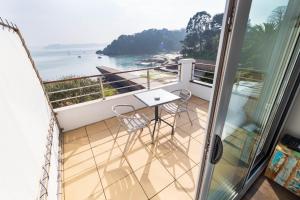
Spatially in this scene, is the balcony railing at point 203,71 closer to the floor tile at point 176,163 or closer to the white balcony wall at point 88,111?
the white balcony wall at point 88,111

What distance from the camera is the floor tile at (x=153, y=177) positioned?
1602 mm

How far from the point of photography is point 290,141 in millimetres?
1529

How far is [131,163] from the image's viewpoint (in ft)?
Answer: 6.40

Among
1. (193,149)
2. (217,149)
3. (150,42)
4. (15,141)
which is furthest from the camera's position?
(150,42)

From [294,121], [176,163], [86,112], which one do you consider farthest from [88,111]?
[294,121]

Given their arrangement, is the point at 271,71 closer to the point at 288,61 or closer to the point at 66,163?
the point at 288,61

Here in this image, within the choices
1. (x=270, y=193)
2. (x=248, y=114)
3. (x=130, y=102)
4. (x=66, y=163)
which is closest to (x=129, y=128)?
(x=66, y=163)

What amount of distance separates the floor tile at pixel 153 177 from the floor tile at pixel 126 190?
0.06m

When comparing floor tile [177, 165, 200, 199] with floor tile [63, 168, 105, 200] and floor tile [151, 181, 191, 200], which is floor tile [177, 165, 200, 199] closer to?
floor tile [151, 181, 191, 200]

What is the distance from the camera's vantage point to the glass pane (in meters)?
0.74

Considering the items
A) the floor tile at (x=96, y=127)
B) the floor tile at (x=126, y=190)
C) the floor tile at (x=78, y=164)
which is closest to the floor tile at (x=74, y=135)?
the floor tile at (x=96, y=127)

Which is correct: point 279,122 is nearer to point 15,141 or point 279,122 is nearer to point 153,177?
point 153,177

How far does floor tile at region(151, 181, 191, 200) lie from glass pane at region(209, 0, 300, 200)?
0.47 meters

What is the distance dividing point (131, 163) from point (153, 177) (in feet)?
1.26
